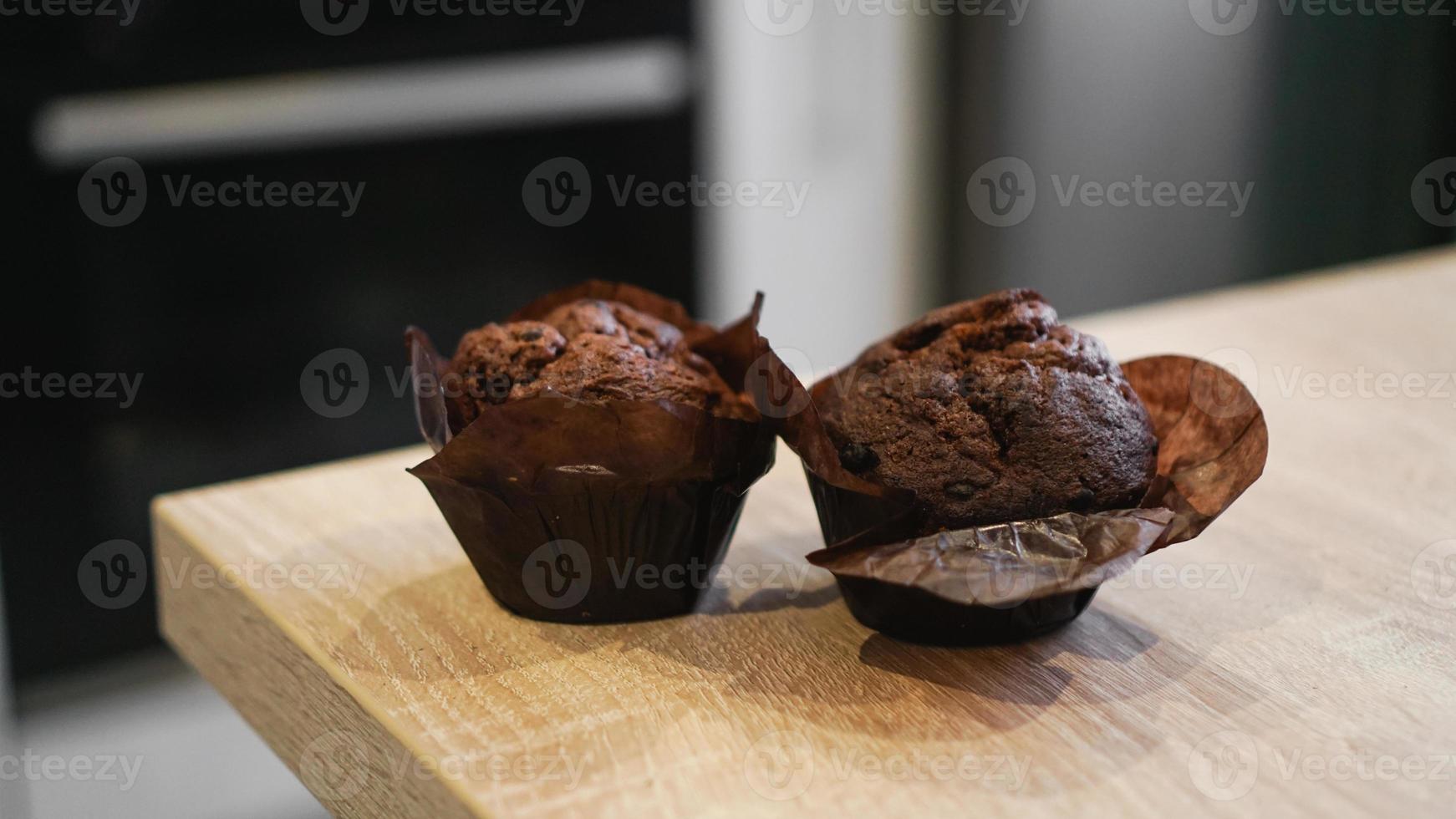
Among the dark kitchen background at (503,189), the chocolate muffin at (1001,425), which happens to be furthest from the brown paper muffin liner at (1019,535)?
the dark kitchen background at (503,189)

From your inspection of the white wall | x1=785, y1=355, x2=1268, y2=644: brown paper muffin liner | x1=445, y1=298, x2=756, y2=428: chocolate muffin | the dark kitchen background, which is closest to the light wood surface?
x1=785, y1=355, x2=1268, y2=644: brown paper muffin liner

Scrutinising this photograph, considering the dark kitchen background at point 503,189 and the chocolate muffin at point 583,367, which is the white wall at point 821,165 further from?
the chocolate muffin at point 583,367

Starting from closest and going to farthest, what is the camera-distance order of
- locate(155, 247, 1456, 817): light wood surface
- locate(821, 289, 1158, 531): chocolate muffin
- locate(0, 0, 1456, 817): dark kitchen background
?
locate(155, 247, 1456, 817): light wood surface < locate(821, 289, 1158, 531): chocolate muffin < locate(0, 0, 1456, 817): dark kitchen background

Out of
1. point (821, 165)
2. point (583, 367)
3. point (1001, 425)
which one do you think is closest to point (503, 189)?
point (821, 165)

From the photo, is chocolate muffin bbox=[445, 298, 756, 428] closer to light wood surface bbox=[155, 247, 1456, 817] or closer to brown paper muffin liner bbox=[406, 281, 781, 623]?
brown paper muffin liner bbox=[406, 281, 781, 623]

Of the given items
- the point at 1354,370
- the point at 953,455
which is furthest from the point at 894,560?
the point at 1354,370

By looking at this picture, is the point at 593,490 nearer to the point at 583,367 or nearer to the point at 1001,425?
the point at 583,367

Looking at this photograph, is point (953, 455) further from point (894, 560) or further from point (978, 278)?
point (978, 278)

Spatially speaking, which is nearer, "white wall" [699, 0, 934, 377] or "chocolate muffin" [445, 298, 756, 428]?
"chocolate muffin" [445, 298, 756, 428]
